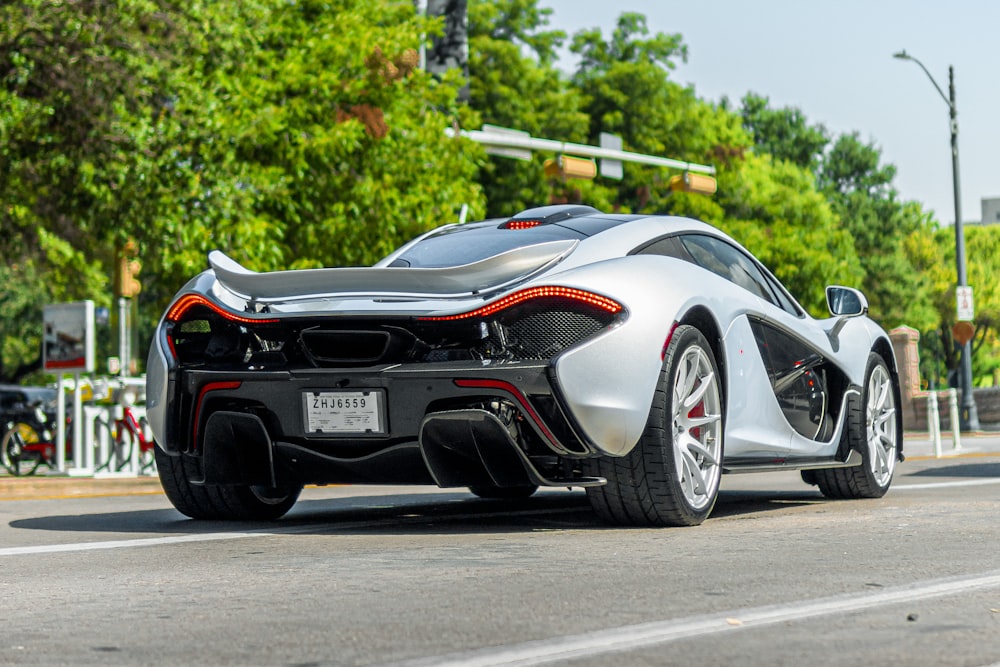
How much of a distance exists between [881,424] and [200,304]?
13.9 feet

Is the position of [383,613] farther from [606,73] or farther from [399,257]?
[606,73]

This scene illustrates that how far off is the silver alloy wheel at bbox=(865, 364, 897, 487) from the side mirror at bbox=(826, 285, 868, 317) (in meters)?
0.36

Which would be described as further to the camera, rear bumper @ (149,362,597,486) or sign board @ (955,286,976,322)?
sign board @ (955,286,976,322)

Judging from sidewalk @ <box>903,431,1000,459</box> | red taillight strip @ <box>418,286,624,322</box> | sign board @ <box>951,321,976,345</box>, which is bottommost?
sidewalk @ <box>903,431,1000,459</box>

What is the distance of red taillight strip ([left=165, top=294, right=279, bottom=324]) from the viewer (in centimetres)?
672

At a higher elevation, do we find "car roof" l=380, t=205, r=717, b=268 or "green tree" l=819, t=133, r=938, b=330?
"green tree" l=819, t=133, r=938, b=330

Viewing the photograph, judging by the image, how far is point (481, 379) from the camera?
633cm

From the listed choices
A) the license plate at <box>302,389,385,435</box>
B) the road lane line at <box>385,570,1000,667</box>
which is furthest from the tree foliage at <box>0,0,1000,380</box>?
the road lane line at <box>385,570,1000,667</box>

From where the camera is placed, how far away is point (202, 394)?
693cm

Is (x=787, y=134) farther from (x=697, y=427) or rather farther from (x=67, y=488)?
(x=697, y=427)

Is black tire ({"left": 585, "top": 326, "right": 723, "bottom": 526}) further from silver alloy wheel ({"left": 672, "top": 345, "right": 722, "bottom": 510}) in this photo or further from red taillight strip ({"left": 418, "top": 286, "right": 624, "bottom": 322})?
red taillight strip ({"left": 418, "top": 286, "right": 624, "bottom": 322})

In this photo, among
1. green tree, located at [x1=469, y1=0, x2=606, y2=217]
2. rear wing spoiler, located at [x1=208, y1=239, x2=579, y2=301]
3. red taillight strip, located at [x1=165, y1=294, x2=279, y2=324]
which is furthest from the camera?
green tree, located at [x1=469, y1=0, x2=606, y2=217]

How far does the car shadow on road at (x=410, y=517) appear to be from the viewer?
7.21 metres

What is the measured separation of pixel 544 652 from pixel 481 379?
108 inches
